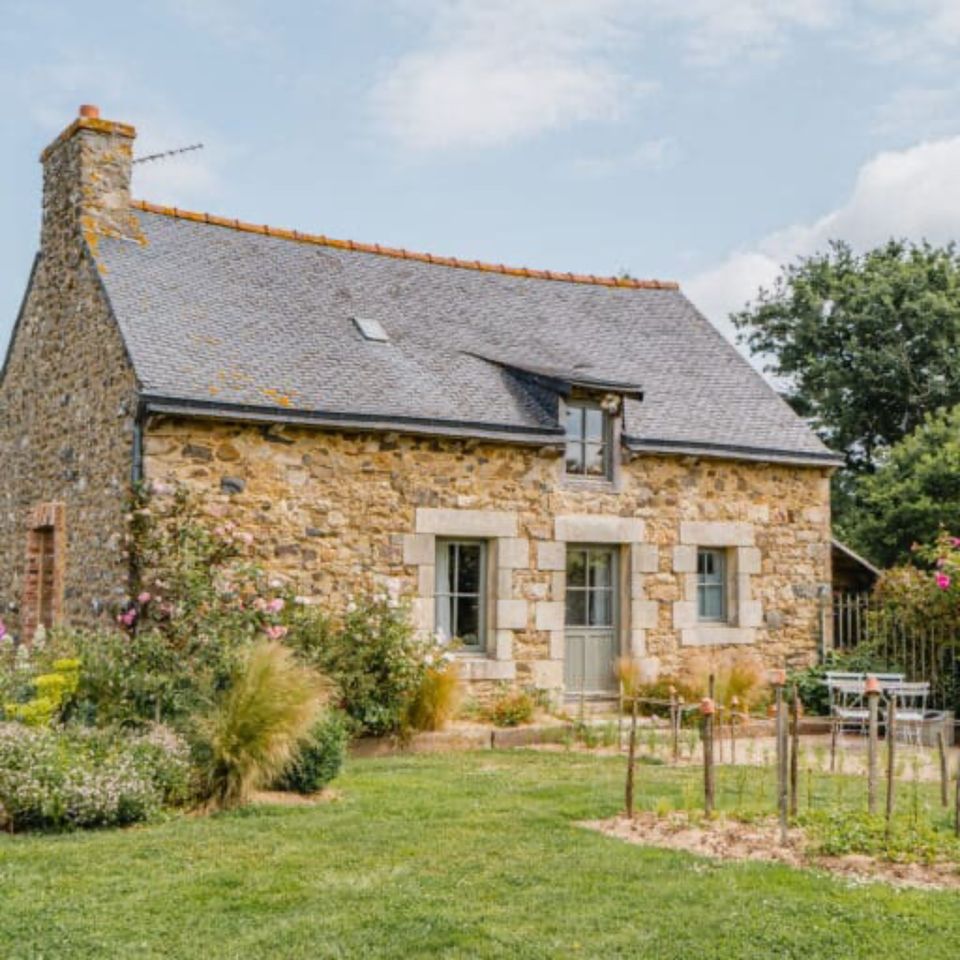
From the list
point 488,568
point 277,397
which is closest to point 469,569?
point 488,568

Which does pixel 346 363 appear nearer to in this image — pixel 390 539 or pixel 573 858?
pixel 390 539

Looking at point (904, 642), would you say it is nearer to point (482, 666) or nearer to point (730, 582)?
point (730, 582)

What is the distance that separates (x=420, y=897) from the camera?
598 centimetres

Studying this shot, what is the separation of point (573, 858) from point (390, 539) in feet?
20.4

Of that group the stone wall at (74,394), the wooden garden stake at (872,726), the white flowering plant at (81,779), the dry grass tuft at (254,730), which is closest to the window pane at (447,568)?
the stone wall at (74,394)

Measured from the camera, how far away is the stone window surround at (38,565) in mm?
13500

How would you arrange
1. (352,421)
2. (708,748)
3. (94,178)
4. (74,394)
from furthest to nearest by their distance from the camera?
1. (94,178)
2. (74,394)
3. (352,421)
4. (708,748)

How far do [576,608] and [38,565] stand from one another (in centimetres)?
625

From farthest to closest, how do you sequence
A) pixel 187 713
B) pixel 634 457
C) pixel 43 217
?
1. pixel 43 217
2. pixel 634 457
3. pixel 187 713

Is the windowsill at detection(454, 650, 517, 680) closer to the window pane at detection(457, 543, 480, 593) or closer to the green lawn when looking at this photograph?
the window pane at detection(457, 543, 480, 593)

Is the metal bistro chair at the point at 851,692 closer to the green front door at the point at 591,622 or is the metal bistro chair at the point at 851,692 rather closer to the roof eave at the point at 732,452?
the green front door at the point at 591,622

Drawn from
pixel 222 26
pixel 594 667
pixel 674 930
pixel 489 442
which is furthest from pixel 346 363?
pixel 674 930

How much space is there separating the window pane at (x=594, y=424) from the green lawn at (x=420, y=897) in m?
6.58

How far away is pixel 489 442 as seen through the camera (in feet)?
43.2
